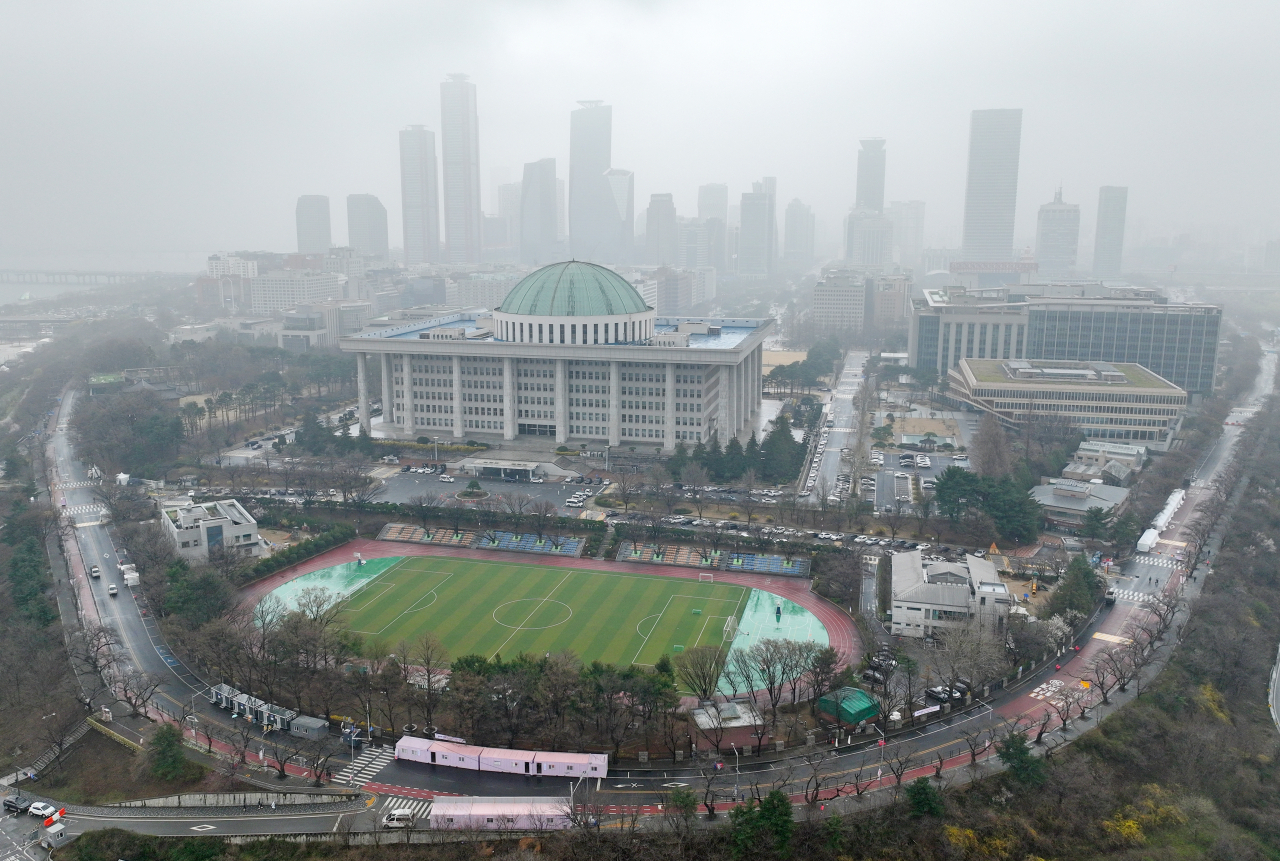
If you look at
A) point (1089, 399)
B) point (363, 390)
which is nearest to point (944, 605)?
point (1089, 399)

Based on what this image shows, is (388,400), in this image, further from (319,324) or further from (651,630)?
(319,324)

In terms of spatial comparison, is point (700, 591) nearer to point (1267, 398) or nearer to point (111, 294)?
point (1267, 398)

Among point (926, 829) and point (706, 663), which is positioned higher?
point (706, 663)

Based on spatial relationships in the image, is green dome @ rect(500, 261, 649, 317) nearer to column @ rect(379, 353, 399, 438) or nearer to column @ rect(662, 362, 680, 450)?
column @ rect(662, 362, 680, 450)

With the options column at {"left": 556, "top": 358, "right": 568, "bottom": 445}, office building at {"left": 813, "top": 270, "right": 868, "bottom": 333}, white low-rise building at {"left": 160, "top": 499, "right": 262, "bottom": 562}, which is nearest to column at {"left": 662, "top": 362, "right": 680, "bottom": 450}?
column at {"left": 556, "top": 358, "right": 568, "bottom": 445}

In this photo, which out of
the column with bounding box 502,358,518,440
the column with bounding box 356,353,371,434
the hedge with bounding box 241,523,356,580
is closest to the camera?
the hedge with bounding box 241,523,356,580

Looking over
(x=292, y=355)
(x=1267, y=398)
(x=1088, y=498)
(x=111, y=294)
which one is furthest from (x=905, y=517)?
(x=111, y=294)
